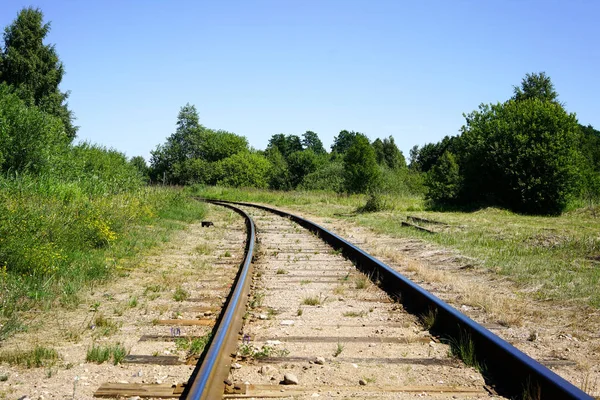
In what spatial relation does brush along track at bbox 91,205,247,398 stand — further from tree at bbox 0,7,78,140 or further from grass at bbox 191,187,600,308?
tree at bbox 0,7,78,140

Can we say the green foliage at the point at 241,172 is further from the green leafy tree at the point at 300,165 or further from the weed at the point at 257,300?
the weed at the point at 257,300

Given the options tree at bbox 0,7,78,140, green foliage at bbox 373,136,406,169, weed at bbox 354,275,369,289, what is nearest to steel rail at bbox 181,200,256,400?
weed at bbox 354,275,369,289

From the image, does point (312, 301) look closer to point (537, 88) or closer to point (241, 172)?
point (537, 88)

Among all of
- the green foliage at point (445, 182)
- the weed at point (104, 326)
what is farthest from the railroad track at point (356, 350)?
the green foliage at point (445, 182)

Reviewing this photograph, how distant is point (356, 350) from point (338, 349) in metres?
0.17

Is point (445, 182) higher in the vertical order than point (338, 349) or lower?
higher

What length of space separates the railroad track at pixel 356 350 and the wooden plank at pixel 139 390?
3.8 inches

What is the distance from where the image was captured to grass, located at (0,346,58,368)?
136 inches

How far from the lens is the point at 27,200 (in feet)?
28.2

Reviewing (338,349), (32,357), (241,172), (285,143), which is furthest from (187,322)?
(285,143)

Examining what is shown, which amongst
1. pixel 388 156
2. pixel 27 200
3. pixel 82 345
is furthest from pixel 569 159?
pixel 388 156

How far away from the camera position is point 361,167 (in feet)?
163

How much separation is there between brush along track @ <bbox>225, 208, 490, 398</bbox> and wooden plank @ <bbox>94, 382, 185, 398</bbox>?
0.33 m

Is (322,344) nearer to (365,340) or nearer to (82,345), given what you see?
(365,340)
